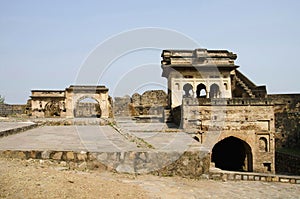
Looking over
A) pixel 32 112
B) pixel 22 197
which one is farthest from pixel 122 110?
pixel 22 197

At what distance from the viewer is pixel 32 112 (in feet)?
76.9

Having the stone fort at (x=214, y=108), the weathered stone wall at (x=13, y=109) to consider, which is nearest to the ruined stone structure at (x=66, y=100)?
the stone fort at (x=214, y=108)

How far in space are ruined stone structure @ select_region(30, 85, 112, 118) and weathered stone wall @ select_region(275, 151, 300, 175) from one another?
44.4ft

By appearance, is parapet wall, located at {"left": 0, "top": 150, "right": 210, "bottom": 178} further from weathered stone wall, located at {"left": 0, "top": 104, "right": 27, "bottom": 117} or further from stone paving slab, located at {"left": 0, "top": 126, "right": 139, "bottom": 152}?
weathered stone wall, located at {"left": 0, "top": 104, "right": 27, "bottom": 117}

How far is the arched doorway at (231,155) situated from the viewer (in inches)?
560

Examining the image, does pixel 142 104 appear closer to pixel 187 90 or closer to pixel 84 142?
pixel 187 90

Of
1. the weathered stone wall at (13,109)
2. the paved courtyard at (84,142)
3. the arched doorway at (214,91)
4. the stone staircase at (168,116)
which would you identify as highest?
the arched doorway at (214,91)

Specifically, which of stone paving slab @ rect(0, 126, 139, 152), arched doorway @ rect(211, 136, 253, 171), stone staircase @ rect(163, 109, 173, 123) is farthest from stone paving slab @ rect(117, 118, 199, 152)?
stone staircase @ rect(163, 109, 173, 123)

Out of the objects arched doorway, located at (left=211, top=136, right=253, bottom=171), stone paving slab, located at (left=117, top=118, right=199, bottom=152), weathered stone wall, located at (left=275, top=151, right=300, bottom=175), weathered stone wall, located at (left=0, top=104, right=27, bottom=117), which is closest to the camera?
stone paving slab, located at (left=117, top=118, right=199, bottom=152)

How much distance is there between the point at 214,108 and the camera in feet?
43.5

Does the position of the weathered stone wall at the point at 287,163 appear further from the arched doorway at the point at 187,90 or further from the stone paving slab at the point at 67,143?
the stone paving slab at the point at 67,143

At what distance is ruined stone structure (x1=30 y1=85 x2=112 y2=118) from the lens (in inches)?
907

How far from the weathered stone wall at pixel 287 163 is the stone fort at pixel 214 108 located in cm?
26

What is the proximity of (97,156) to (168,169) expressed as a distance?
122 cm
